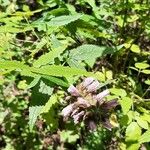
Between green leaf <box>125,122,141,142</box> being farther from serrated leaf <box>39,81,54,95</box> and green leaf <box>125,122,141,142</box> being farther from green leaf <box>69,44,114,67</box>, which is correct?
serrated leaf <box>39,81,54,95</box>

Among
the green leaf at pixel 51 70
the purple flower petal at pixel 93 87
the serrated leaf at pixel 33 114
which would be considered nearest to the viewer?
the green leaf at pixel 51 70

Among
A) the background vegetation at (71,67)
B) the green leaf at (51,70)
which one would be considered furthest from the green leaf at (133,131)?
the green leaf at (51,70)

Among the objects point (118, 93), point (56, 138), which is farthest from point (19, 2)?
point (118, 93)

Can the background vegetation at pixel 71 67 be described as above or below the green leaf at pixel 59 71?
below

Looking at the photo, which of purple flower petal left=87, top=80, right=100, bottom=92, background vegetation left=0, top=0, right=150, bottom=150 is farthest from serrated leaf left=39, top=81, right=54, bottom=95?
purple flower petal left=87, top=80, right=100, bottom=92

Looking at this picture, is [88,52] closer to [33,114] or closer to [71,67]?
[71,67]

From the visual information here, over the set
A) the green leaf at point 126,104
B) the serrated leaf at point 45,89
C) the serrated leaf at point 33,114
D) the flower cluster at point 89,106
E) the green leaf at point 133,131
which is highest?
the serrated leaf at point 45,89

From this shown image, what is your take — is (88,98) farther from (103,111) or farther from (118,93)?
(118,93)

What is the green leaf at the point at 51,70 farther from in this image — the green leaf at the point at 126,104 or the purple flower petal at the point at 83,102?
the green leaf at the point at 126,104
